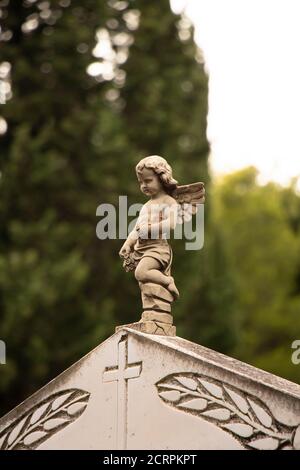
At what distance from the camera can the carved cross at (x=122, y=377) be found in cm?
834

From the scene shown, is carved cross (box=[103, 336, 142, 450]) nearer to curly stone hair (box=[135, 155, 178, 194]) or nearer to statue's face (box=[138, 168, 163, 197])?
statue's face (box=[138, 168, 163, 197])

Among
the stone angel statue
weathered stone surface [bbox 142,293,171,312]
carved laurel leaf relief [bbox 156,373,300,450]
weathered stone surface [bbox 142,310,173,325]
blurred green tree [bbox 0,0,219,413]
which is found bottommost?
carved laurel leaf relief [bbox 156,373,300,450]

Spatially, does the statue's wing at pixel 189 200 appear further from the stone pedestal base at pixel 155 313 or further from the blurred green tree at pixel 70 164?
the blurred green tree at pixel 70 164

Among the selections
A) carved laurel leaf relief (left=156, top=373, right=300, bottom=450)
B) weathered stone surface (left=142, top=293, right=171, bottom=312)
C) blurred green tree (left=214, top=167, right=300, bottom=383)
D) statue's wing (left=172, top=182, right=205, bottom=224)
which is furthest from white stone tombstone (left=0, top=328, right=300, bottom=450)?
blurred green tree (left=214, top=167, right=300, bottom=383)

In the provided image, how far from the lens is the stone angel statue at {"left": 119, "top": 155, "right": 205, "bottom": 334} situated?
8.75 meters

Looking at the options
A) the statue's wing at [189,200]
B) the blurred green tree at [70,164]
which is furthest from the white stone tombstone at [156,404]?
the blurred green tree at [70,164]

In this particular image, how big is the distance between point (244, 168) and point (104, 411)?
28201 millimetres

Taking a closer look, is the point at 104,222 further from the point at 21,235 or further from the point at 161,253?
the point at 161,253

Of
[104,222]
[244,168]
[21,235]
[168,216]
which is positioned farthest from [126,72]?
[168,216]

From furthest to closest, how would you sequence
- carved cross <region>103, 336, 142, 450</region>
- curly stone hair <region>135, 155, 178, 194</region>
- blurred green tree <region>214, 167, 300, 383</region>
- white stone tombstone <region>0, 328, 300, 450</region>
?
blurred green tree <region>214, 167, 300, 383</region> < curly stone hair <region>135, 155, 178, 194</region> < carved cross <region>103, 336, 142, 450</region> < white stone tombstone <region>0, 328, 300, 450</region>

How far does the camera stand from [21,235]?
19.6m

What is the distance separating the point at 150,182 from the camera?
29.4ft

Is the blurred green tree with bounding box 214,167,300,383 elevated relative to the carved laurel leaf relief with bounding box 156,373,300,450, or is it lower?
elevated

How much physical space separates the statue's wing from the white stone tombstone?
3.91ft
